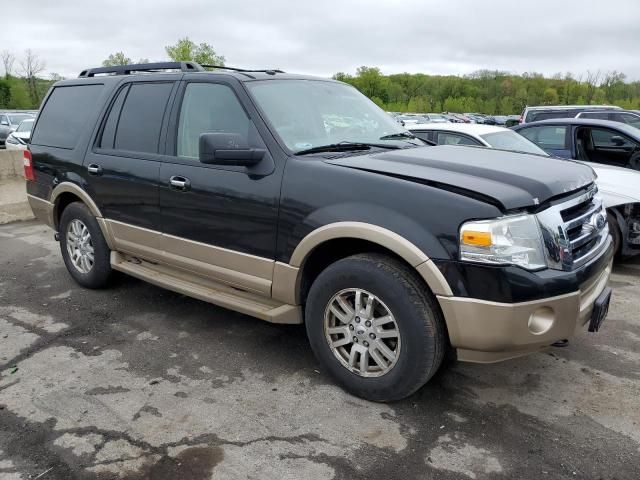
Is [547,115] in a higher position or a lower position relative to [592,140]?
higher

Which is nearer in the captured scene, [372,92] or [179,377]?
[179,377]

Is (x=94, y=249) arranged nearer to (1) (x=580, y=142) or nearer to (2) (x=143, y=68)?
(2) (x=143, y=68)

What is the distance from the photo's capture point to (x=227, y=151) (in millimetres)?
3328

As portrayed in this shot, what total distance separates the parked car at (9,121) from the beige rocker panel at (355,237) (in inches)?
786

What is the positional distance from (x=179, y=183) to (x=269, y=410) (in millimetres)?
1719

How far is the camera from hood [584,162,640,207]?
18.7 ft

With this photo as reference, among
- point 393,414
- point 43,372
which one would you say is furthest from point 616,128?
point 43,372

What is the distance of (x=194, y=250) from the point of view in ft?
12.9

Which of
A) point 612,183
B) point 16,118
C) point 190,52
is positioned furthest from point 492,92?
point 612,183

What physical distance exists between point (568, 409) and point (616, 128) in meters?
5.42

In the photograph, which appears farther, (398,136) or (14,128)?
(14,128)

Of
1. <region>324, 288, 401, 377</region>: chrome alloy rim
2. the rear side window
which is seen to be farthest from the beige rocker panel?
the rear side window

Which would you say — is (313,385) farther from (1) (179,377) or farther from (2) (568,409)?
(2) (568,409)

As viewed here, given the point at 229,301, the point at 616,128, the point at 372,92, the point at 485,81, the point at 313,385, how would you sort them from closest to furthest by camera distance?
the point at 313,385 < the point at 229,301 < the point at 616,128 < the point at 485,81 < the point at 372,92
